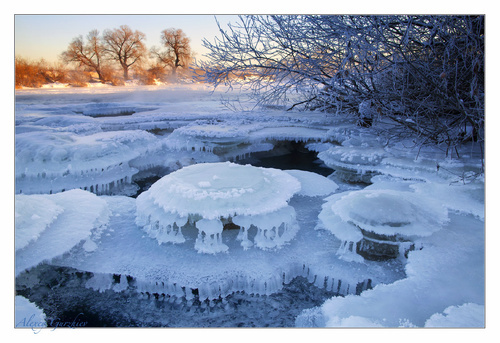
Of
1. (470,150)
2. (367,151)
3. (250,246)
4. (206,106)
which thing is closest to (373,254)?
(250,246)

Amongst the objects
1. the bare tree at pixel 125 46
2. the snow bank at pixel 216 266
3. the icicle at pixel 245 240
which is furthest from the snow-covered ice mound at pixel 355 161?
the bare tree at pixel 125 46

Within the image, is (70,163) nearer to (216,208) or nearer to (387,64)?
(216,208)

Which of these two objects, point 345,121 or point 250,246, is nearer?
point 250,246

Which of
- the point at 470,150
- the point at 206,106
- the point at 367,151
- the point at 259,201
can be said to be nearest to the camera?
the point at 259,201

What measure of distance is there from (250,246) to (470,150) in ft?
9.76

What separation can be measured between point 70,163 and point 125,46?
6.39ft

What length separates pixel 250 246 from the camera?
2.93 m

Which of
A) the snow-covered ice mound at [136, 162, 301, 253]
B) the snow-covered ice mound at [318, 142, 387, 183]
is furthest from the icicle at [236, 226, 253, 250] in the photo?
the snow-covered ice mound at [318, 142, 387, 183]

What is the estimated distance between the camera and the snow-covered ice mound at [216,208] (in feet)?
9.48

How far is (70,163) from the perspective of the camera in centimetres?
449

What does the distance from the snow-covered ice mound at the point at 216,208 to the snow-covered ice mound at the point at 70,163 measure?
1.58 meters

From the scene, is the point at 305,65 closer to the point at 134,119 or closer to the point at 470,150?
the point at 470,150

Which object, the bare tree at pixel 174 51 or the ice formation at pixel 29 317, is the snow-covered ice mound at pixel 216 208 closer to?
the ice formation at pixel 29 317

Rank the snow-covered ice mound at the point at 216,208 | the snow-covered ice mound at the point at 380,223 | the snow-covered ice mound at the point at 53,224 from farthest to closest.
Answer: the snow-covered ice mound at the point at 216,208
the snow-covered ice mound at the point at 380,223
the snow-covered ice mound at the point at 53,224
